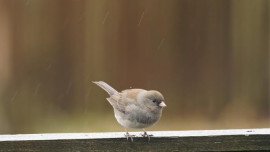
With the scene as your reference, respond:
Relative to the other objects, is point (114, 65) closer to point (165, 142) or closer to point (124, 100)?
point (124, 100)

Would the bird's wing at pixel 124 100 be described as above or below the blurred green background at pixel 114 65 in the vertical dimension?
below

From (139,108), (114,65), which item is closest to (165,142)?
(139,108)

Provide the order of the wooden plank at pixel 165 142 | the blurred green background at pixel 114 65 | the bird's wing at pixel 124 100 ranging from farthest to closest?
→ the blurred green background at pixel 114 65, the bird's wing at pixel 124 100, the wooden plank at pixel 165 142

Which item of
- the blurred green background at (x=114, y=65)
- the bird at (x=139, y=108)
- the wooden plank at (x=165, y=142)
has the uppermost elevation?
the blurred green background at (x=114, y=65)

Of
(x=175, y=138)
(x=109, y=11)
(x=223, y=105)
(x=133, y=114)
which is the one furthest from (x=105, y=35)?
(x=175, y=138)

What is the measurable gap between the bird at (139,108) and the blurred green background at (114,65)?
60.5 inches

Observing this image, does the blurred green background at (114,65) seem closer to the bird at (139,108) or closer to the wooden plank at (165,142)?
the bird at (139,108)

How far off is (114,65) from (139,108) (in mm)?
1748

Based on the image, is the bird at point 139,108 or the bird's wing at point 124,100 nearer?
the bird at point 139,108

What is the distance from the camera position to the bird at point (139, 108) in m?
3.54

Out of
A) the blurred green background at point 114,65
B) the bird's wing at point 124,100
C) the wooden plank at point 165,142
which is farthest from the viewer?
the blurred green background at point 114,65

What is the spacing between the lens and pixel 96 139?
264 centimetres

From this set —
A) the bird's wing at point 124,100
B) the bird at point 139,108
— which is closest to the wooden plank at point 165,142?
the bird at point 139,108

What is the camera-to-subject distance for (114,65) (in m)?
5.43
